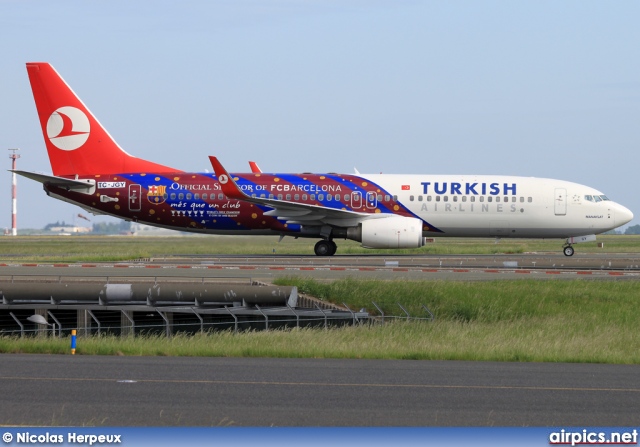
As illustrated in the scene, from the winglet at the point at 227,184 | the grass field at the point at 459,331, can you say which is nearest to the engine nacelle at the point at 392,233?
the winglet at the point at 227,184

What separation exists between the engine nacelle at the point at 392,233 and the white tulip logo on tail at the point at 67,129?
44.7ft

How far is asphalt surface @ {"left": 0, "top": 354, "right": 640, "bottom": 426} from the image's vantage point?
1000 centimetres

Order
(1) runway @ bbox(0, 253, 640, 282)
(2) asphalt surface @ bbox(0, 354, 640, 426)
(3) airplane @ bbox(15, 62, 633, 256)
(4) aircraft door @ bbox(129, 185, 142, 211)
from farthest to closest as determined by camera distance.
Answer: (4) aircraft door @ bbox(129, 185, 142, 211) → (3) airplane @ bbox(15, 62, 633, 256) → (1) runway @ bbox(0, 253, 640, 282) → (2) asphalt surface @ bbox(0, 354, 640, 426)

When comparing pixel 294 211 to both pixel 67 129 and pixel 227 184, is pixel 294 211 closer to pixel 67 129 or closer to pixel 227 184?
pixel 227 184

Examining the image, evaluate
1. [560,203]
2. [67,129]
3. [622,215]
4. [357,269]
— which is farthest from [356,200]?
[67,129]

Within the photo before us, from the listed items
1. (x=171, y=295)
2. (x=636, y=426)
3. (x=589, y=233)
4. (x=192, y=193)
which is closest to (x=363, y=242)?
(x=192, y=193)

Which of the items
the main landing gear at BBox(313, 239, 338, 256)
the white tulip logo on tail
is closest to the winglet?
the main landing gear at BBox(313, 239, 338, 256)

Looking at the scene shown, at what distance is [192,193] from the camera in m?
41.6

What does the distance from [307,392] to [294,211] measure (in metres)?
28.9

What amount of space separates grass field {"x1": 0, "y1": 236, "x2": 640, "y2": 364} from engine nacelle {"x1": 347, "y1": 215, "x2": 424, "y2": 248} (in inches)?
499

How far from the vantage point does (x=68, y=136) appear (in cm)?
4288

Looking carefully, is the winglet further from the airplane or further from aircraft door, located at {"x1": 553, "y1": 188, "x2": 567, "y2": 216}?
aircraft door, located at {"x1": 553, "y1": 188, "x2": 567, "y2": 216}

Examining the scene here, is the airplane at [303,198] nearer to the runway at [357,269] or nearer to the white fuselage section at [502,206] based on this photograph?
the white fuselage section at [502,206]

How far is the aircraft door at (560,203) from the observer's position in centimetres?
4178
